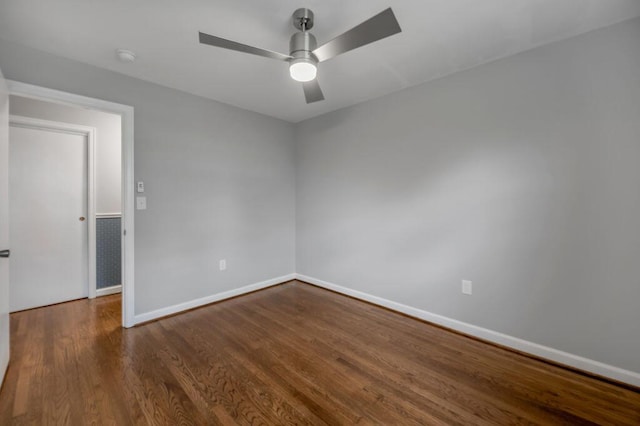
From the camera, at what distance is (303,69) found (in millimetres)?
1740

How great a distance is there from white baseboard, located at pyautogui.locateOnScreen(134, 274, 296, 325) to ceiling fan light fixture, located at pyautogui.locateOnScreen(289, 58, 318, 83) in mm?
2599

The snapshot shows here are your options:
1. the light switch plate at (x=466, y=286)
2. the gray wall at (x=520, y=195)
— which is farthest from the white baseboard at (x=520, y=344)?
the light switch plate at (x=466, y=286)

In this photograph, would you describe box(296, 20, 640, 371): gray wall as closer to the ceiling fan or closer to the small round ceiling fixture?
the ceiling fan

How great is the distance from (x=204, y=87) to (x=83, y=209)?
216 centimetres

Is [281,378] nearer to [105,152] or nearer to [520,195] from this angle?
[520,195]

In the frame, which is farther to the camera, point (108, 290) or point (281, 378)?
point (108, 290)

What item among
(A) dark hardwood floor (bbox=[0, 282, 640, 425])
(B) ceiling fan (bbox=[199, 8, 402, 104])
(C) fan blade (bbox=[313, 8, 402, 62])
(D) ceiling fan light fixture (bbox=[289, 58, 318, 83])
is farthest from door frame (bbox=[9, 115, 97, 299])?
(C) fan blade (bbox=[313, 8, 402, 62])

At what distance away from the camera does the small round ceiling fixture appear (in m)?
2.15

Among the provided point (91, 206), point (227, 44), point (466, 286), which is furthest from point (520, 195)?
point (91, 206)

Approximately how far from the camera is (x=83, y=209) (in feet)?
10.9

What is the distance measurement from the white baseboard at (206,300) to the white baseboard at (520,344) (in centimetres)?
132

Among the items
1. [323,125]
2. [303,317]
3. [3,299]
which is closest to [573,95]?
[323,125]

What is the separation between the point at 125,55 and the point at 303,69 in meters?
1.55

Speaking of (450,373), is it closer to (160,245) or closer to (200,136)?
(160,245)
